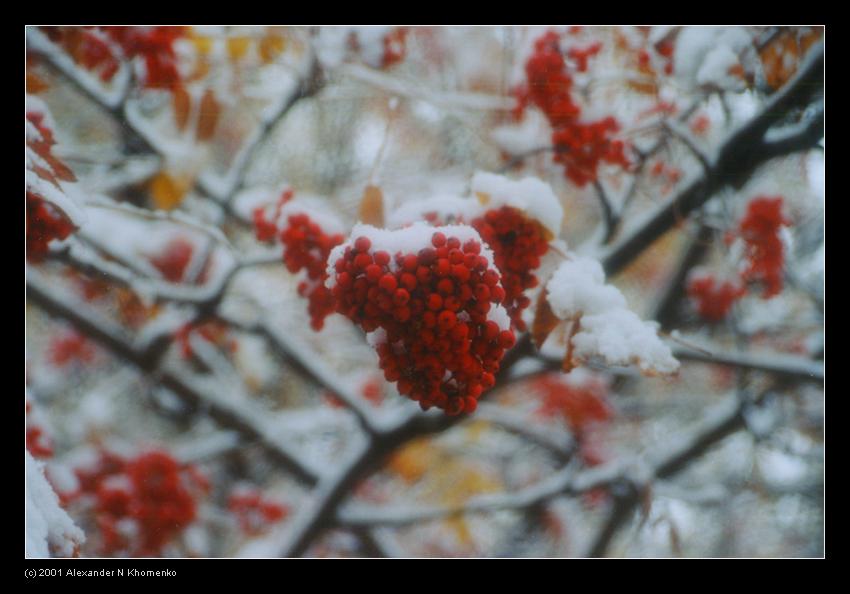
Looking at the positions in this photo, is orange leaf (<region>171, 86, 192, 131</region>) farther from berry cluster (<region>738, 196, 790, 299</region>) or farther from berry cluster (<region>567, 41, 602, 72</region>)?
berry cluster (<region>738, 196, 790, 299</region>)

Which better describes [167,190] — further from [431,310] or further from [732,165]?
[732,165]

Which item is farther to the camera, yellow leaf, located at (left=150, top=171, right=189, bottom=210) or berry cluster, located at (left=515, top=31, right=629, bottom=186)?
yellow leaf, located at (left=150, top=171, right=189, bottom=210)

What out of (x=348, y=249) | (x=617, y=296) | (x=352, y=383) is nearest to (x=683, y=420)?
(x=352, y=383)

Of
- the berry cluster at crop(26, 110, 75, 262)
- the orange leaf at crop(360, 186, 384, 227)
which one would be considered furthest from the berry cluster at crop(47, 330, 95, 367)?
the orange leaf at crop(360, 186, 384, 227)

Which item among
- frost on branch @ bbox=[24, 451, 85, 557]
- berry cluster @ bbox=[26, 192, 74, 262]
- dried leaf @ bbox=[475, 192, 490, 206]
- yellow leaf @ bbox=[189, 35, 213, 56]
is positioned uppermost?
yellow leaf @ bbox=[189, 35, 213, 56]

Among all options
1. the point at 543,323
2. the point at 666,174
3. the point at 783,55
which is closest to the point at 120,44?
the point at 543,323
